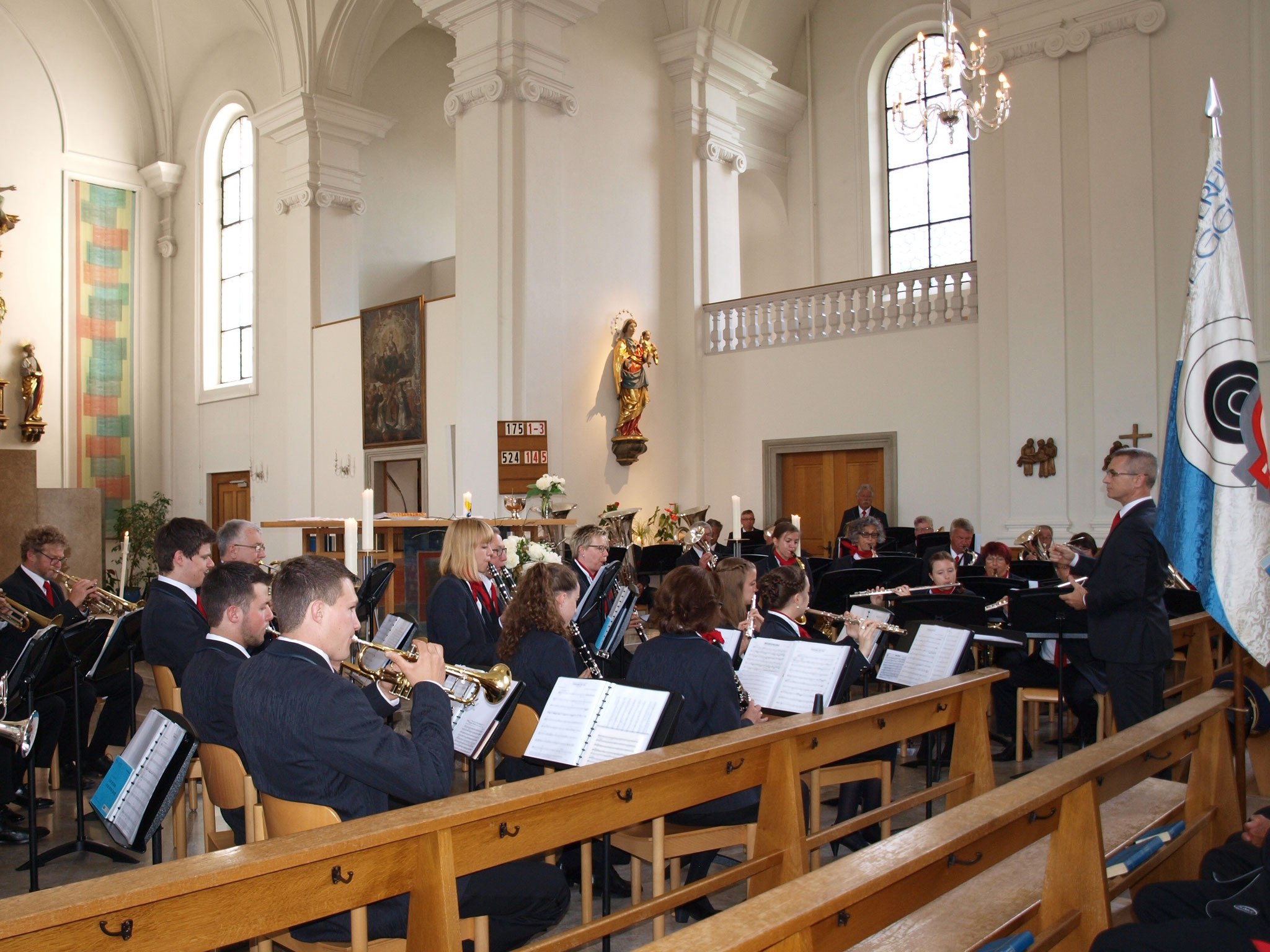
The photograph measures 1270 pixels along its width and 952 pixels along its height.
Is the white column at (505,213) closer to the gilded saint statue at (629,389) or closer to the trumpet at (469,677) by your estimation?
the gilded saint statue at (629,389)

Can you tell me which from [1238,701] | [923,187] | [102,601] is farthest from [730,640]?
[923,187]

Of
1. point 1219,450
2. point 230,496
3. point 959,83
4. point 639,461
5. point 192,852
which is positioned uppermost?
point 959,83

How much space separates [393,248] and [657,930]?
50.5ft

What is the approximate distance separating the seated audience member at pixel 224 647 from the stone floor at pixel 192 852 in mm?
515

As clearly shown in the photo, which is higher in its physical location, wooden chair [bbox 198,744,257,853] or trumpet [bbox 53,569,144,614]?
trumpet [bbox 53,569,144,614]

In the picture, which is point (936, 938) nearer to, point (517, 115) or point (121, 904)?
point (121, 904)

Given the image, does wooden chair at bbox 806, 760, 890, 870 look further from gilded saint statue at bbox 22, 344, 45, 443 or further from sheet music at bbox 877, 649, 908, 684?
gilded saint statue at bbox 22, 344, 45, 443

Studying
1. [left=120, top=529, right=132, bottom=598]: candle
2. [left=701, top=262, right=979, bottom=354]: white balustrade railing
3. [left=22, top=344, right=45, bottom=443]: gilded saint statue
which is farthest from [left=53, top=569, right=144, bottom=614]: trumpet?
[left=22, top=344, right=45, bottom=443]: gilded saint statue

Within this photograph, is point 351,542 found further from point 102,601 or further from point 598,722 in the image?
point 598,722

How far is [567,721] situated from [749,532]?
8548mm

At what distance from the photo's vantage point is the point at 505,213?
40.5 ft

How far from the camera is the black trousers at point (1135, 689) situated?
16.2 feet

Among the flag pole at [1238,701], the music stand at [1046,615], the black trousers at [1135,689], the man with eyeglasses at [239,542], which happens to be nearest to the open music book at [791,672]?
the flag pole at [1238,701]

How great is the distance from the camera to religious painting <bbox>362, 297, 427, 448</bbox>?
46.0 feet
